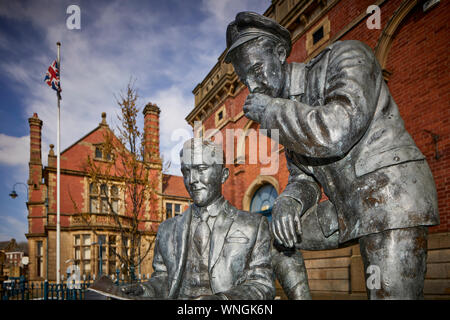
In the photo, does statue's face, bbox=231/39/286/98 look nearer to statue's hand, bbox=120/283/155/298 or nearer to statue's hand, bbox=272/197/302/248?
statue's hand, bbox=272/197/302/248

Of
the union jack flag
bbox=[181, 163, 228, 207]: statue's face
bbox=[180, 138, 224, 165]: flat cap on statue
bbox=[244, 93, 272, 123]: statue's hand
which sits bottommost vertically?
bbox=[181, 163, 228, 207]: statue's face

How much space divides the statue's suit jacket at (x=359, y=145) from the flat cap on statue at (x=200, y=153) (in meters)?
0.60

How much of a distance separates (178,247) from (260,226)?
1.87 ft

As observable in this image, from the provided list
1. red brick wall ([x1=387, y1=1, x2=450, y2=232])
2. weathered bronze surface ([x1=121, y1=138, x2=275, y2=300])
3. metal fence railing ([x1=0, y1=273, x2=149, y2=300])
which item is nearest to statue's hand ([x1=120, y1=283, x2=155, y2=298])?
weathered bronze surface ([x1=121, y1=138, x2=275, y2=300])

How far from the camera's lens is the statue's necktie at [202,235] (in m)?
2.27

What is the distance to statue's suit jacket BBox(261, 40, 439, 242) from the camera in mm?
1651

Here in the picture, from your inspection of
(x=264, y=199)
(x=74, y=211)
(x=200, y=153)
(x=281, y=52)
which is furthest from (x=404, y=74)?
(x=74, y=211)

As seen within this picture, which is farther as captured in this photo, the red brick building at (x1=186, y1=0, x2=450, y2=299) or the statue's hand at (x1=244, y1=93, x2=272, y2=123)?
the red brick building at (x1=186, y1=0, x2=450, y2=299)

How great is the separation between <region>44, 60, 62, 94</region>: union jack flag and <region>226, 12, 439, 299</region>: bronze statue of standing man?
14879mm

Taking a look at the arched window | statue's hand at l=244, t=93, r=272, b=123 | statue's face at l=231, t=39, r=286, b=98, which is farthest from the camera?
the arched window

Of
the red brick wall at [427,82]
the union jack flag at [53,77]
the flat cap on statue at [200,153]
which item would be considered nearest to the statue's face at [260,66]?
the flat cap on statue at [200,153]

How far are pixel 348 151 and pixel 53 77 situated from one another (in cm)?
1578
